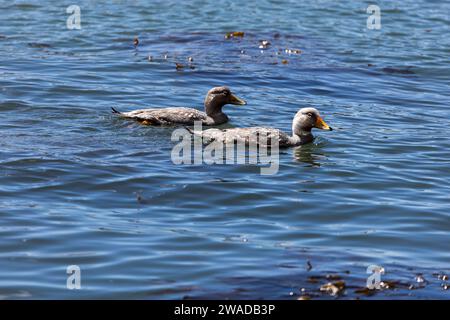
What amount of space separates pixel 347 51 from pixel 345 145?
7.25 metres

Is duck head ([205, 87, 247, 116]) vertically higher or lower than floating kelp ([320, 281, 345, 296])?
higher

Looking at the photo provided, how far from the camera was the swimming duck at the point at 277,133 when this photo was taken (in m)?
13.7

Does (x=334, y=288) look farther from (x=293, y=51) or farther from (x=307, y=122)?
(x=293, y=51)

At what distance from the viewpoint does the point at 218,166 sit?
12.6 meters

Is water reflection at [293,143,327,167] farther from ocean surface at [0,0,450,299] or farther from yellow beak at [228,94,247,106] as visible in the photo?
Result: yellow beak at [228,94,247,106]

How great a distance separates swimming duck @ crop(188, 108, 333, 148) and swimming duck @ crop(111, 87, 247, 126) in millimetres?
439

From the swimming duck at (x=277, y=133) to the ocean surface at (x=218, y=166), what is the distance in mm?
347

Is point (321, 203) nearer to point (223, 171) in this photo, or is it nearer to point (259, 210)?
point (259, 210)

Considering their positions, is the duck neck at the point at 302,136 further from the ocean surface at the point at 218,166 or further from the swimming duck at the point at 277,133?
the ocean surface at the point at 218,166

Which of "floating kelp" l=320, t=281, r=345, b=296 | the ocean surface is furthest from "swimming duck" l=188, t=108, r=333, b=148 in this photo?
"floating kelp" l=320, t=281, r=345, b=296

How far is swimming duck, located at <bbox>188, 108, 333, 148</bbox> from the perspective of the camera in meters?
13.7

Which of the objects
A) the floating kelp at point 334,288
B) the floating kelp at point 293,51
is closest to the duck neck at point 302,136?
the floating kelp at point 334,288

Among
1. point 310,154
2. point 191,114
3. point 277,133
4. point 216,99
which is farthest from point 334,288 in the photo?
point 216,99
